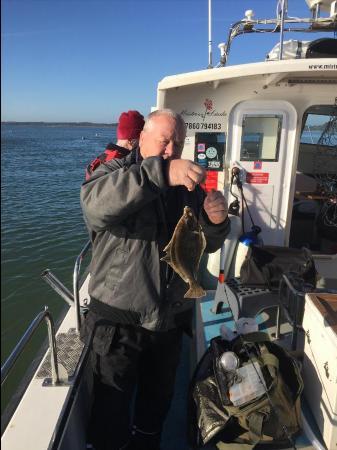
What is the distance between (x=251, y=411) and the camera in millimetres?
2381

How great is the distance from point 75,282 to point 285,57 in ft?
12.3

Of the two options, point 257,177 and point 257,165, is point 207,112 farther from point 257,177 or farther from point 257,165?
point 257,177

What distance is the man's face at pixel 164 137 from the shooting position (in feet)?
6.77

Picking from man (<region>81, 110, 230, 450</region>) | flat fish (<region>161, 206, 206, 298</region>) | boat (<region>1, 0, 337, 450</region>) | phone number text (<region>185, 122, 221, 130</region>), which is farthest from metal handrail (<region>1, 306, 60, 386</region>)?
phone number text (<region>185, 122, 221, 130</region>)

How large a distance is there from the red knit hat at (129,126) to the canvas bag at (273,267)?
203cm

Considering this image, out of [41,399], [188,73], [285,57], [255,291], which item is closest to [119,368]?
[41,399]

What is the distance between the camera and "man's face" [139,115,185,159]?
2.06m

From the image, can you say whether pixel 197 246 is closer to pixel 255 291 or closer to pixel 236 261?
pixel 255 291

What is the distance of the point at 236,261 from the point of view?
16.4 ft

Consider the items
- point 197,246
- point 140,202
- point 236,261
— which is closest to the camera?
point 140,202

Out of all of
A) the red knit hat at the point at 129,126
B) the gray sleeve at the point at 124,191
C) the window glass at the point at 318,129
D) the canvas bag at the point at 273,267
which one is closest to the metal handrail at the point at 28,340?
the gray sleeve at the point at 124,191

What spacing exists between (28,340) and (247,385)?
1408mm

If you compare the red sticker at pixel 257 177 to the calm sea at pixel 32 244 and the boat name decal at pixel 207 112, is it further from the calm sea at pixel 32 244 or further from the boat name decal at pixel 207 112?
the calm sea at pixel 32 244

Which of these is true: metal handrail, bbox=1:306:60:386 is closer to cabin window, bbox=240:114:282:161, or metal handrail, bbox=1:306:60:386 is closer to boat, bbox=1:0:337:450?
boat, bbox=1:0:337:450
